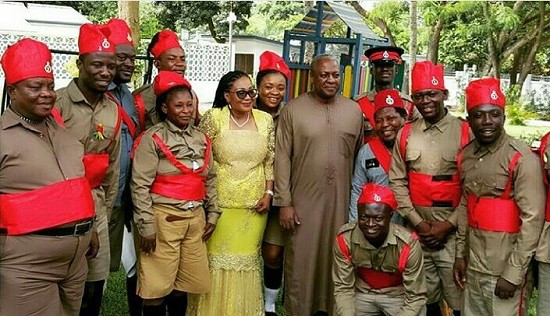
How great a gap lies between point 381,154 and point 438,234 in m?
0.70

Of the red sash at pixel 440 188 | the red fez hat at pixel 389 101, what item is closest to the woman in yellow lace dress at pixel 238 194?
the red fez hat at pixel 389 101

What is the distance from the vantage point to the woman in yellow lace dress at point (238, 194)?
4.56 m

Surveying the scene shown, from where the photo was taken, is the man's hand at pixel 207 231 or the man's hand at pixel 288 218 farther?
the man's hand at pixel 288 218

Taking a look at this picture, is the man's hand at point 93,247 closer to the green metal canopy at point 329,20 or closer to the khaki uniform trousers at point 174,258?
the khaki uniform trousers at point 174,258

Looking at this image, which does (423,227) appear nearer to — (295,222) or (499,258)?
(499,258)

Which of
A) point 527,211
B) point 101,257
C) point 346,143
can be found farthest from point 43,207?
point 527,211

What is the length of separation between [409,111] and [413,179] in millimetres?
817

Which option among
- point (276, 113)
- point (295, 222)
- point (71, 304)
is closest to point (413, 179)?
point (295, 222)

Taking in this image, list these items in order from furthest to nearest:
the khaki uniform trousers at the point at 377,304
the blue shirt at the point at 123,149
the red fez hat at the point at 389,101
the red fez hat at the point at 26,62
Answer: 1. the red fez hat at the point at 389,101
2. the blue shirt at the point at 123,149
3. the khaki uniform trousers at the point at 377,304
4. the red fez hat at the point at 26,62

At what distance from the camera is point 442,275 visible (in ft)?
14.3

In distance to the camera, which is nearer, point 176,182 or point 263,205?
point 176,182

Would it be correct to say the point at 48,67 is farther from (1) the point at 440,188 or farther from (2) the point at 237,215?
(1) the point at 440,188

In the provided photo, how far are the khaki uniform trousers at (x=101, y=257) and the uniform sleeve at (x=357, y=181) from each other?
1725mm

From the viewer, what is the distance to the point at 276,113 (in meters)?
5.03
